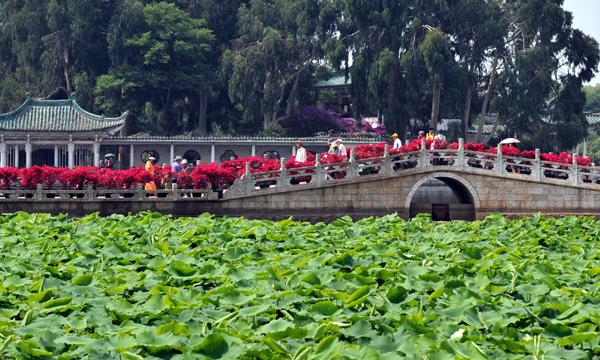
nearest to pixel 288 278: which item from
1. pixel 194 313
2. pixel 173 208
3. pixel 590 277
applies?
pixel 194 313

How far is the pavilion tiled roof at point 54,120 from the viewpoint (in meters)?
27.3

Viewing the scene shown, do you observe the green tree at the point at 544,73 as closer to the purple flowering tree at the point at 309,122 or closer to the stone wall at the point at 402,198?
the purple flowering tree at the point at 309,122

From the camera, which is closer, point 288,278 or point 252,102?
point 288,278

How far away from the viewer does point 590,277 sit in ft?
17.3

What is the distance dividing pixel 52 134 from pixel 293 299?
Answer: 24898 millimetres

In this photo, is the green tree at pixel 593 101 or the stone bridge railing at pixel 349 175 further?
the green tree at pixel 593 101

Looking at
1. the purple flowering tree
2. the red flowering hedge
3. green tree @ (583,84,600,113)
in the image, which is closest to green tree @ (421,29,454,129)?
the purple flowering tree

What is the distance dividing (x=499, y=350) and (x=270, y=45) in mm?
28983

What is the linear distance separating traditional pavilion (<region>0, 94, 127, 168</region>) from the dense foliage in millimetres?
4520

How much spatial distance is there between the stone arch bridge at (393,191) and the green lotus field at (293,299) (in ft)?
34.7

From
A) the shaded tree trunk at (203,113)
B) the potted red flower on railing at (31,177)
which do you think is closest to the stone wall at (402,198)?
the potted red flower on railing at (31,177)

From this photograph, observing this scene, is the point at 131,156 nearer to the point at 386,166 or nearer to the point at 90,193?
the point at 90,193

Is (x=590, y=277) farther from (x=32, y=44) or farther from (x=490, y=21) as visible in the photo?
(x=32, y=44)

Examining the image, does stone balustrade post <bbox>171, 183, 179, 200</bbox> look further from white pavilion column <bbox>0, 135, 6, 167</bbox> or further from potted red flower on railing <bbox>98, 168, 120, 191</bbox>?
white pavilion column <bbox>0, 135, 6, 167</bbox>
